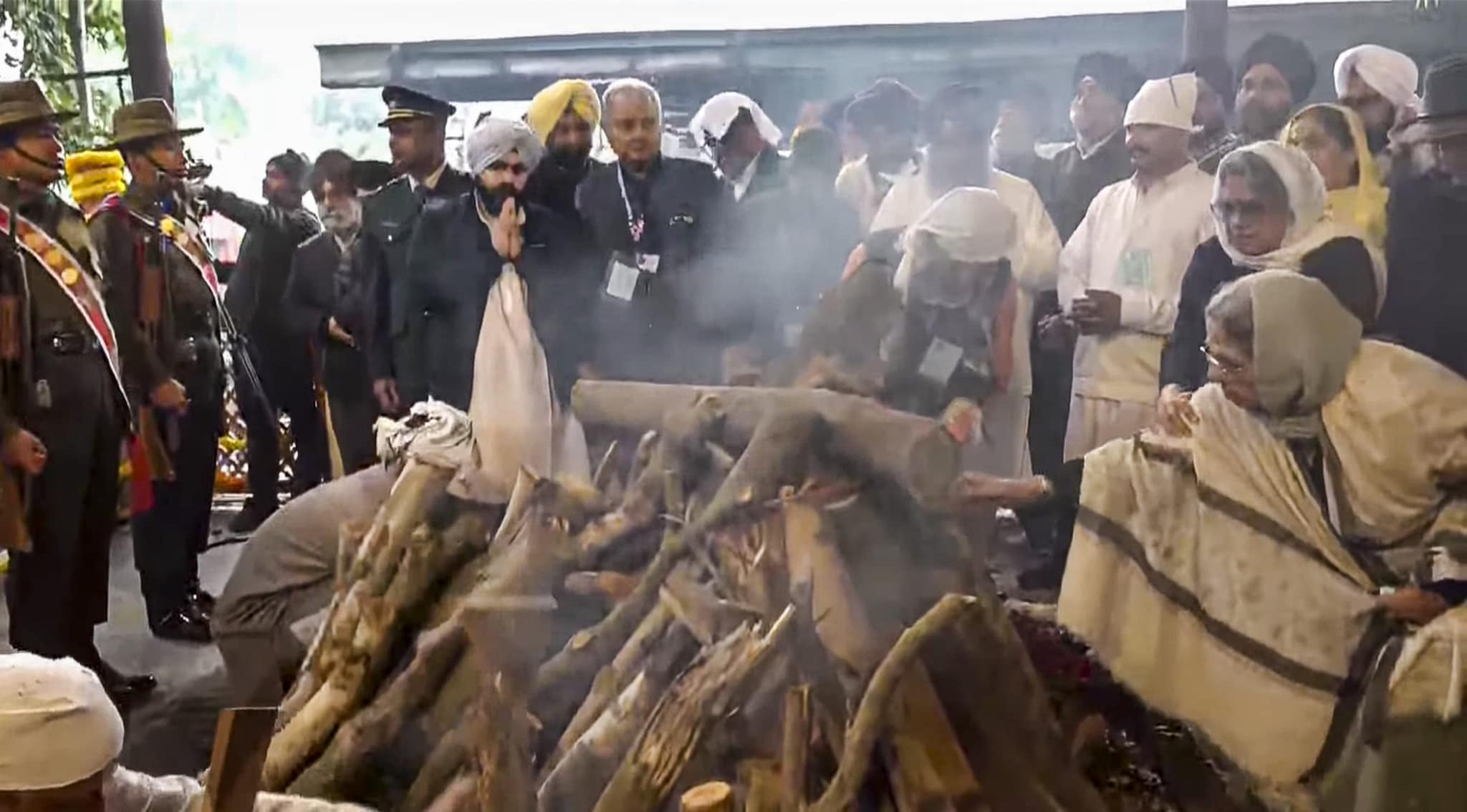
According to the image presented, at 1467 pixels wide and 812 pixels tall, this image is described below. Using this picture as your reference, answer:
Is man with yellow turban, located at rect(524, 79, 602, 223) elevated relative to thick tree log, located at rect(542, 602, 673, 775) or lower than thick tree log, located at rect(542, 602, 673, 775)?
elevated

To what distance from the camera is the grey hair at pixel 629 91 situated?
2709 mm

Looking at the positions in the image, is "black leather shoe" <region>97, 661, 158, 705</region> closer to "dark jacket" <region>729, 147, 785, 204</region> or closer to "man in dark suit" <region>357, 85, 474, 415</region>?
"man in dark suit" <region>357, 85, 474, 415</region>

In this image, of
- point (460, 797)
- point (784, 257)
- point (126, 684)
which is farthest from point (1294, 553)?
point (126, 684)

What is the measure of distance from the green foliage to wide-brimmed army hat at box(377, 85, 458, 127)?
2.45 feet

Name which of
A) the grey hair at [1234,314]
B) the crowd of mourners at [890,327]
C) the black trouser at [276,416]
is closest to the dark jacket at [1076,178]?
the crowd of mourners at [890,327]

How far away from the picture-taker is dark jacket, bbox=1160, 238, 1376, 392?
2166 millimetres

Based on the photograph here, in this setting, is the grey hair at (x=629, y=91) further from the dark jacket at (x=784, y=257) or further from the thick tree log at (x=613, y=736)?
the thick tree log at (x=613, y=736)

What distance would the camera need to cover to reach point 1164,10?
2328mm

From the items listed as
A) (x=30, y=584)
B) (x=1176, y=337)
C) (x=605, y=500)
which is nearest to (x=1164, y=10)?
(x=1176, y=337)

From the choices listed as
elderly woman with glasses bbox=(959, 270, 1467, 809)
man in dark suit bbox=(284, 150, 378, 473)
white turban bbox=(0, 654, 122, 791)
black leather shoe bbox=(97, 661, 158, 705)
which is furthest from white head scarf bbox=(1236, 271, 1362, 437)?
black leather shoe bbox=(97, 661, 158, 705)

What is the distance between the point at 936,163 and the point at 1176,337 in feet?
1.65

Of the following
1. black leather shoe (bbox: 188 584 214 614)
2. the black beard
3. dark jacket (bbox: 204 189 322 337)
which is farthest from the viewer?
black leather shoe (bbox: 188 584 214 614)

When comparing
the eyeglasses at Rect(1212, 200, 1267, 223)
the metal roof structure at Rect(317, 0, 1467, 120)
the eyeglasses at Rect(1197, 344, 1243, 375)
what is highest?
the metal roof structure at Rect(317, 0, 1467, 120)

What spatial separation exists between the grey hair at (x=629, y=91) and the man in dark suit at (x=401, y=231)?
0.33 m
